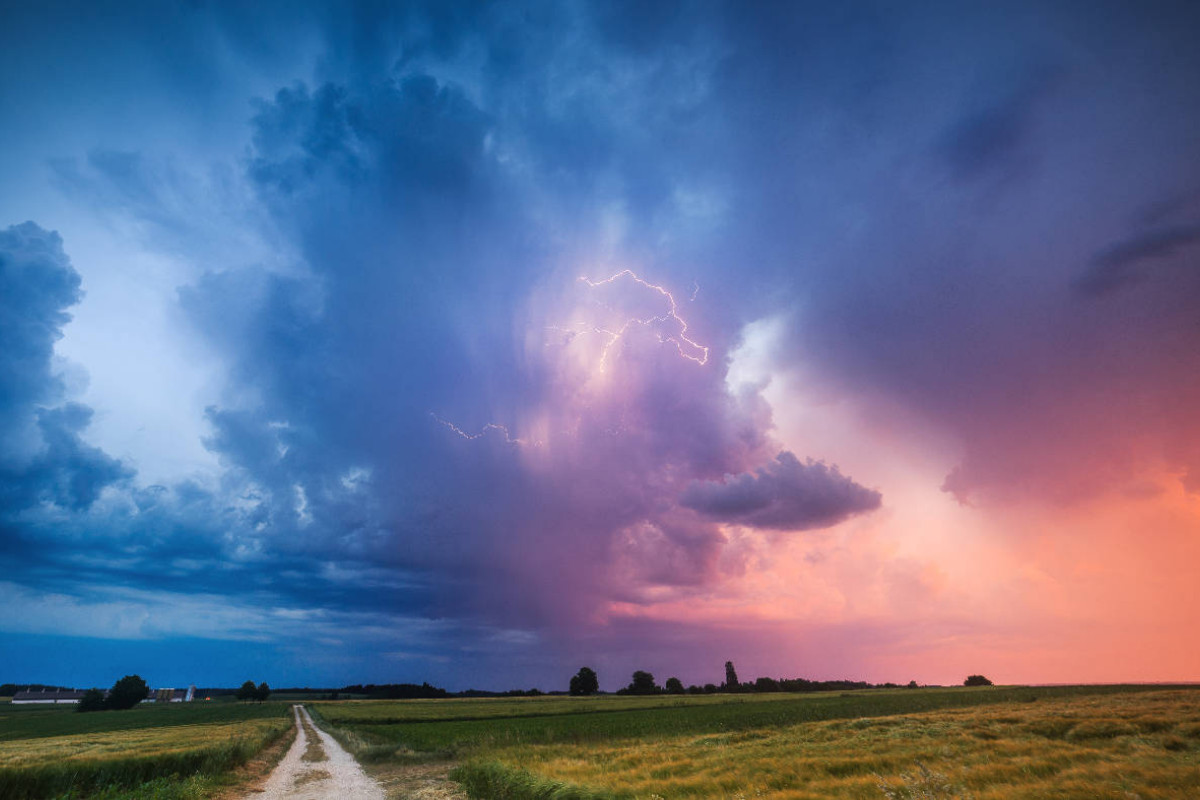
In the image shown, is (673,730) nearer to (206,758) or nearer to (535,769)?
(535,769)

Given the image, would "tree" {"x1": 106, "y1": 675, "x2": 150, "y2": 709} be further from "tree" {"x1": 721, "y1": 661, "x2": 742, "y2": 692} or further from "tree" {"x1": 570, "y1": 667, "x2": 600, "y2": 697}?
"tree" {"x1": 721, "y1": 661, "x2": 742, "y2": 692}

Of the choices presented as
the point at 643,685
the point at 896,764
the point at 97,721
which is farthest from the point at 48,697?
the point at 896,764

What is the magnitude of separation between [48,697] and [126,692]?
92.1 m

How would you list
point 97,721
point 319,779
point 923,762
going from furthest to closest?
1. point 97,721
2. point 319,779
3. point 923,762

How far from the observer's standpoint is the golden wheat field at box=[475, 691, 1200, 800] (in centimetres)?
1264

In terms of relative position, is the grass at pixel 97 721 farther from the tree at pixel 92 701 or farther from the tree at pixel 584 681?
the tree at pixel 584 681

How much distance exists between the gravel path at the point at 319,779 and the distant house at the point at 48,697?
21675cm

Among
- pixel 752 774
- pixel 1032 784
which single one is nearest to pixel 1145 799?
pixel 1032 784

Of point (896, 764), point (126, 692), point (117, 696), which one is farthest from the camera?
point (126, 692)

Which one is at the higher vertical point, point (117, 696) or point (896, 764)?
point (896, 764)

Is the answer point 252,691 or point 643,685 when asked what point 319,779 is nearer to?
point 643,685

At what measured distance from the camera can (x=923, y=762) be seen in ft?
54.2

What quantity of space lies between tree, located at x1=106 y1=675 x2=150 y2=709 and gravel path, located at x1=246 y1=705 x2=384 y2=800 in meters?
133

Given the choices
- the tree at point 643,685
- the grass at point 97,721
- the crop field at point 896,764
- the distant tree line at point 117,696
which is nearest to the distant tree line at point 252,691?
the distant tree line at point 117,696
